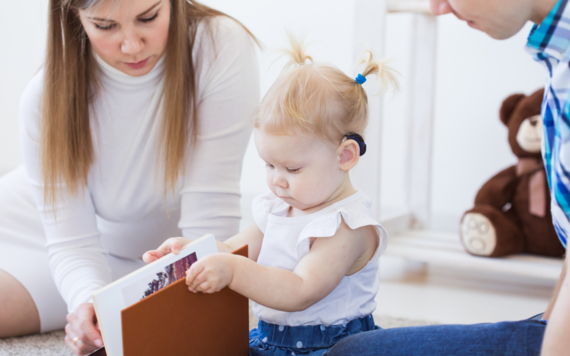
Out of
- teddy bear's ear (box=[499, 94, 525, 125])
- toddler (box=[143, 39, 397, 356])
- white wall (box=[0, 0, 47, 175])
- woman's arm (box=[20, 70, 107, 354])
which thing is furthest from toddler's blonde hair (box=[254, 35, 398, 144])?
white wall (box=[0, 0, 47, 175])

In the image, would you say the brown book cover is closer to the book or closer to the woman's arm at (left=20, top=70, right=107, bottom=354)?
the book

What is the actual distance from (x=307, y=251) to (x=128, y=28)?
0.50 metres

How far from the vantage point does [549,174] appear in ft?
2.06

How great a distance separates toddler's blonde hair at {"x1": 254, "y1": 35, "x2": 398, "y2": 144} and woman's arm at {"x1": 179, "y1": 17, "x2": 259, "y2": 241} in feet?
1.00

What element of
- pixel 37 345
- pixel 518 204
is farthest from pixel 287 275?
pixel 518 204

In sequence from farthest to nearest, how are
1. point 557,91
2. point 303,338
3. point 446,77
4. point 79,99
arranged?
point 446,77 → point 79,99 → point 303,338 → point 557,91

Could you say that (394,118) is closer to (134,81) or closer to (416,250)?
(416,250)

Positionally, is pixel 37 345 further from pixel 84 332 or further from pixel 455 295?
pixel 455 295

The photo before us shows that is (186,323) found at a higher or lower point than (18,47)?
lower

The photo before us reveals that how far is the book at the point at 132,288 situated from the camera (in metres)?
0.60

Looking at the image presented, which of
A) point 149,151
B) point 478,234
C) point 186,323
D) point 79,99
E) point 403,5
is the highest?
point 403,5

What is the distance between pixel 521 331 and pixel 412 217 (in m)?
1.23

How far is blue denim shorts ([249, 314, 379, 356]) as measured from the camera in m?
0.74

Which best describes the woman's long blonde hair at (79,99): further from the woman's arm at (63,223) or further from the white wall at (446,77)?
the white wall at (446,77)
